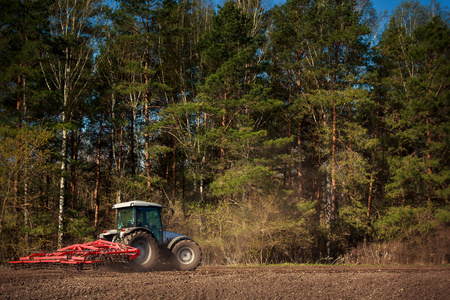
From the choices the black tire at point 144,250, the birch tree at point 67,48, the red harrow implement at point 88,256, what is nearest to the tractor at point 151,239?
the black tire at point 144,250

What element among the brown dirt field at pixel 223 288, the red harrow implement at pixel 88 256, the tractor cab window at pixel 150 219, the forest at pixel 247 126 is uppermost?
the forest at pixel 247 126

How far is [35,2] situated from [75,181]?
11.9m

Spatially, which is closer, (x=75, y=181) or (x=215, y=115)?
(x=215, y=115)

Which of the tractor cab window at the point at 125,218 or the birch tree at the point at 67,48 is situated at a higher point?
the birch tree at the point at 67,48

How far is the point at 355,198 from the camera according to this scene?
1895 cm

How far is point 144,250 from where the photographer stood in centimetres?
973

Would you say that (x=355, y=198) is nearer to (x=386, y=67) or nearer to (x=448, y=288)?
(x=386, y=67)

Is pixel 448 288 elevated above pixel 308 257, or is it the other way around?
pixel 448 288

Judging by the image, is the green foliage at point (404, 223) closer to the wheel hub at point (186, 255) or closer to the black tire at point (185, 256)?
the black tire at point (185, 256)

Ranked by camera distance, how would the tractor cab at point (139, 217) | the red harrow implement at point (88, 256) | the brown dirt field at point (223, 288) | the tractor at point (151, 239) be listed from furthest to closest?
1. the tractor cab at point (139, 217)
2. the tractor at point (151, 239)
3. the red harrow implement at point (88, 256)
4. the brown dirt field at point (223, 288)

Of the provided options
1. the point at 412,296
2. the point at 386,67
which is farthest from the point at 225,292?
the point at 386,67

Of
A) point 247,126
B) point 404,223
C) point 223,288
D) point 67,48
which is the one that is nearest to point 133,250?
point 223,288

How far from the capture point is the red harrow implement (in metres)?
8.22

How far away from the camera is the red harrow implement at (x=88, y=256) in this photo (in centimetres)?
822
